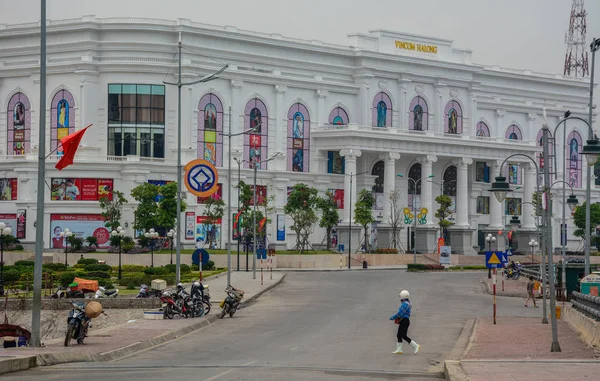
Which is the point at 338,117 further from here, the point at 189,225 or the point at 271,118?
the point at 189,225

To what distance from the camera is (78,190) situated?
10969 centimetres

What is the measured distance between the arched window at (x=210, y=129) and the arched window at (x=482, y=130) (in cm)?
4006

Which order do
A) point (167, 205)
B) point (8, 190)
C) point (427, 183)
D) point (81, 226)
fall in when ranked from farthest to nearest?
point (427, 183) → point (8, 190) → point (81, 226) → point (167, 205)

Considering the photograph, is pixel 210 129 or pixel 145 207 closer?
pixel 145 207

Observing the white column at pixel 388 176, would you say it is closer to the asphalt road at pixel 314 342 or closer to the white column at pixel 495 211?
the white column at pixel 495 211

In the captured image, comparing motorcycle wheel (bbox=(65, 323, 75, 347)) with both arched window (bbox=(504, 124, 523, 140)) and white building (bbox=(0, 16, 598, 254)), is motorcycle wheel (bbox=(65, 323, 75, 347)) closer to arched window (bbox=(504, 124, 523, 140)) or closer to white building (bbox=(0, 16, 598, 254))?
white building (bbox=(0, 16, 598, 254))

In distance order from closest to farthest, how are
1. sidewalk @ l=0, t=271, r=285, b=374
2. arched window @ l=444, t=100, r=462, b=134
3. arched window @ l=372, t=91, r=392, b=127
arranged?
sidewalk @ l=0, t=271, r=285, b=374
arched window @ l=372, t=91, r=392, b=127
arched window @ l=444, t=100, r=462, b=134

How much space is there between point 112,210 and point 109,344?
2812 inches

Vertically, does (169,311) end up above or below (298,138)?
below

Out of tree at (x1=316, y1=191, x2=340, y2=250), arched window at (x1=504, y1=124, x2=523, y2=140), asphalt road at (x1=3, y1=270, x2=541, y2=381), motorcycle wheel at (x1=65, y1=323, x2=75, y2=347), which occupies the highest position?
arched window at (x1=504, y1=124, x2=523, y2=140)

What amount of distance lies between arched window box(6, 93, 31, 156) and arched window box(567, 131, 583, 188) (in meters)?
73.0

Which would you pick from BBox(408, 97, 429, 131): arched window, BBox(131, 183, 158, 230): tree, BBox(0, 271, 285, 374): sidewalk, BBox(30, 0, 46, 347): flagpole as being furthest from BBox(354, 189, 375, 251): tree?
BBox(30, 0, 46, 347): flagpole

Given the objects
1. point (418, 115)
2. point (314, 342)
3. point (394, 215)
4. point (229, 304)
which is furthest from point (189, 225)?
point (314, 342)

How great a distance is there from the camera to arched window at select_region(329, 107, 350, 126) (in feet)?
430
